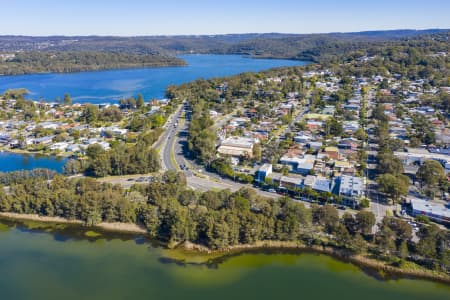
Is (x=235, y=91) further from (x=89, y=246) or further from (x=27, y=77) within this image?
(x=27, y=77)

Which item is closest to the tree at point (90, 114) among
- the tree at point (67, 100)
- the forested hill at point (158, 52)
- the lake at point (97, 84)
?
the tree at point (67, 100)

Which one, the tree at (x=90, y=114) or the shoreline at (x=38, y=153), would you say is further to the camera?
the tree at (x=90, y=114)

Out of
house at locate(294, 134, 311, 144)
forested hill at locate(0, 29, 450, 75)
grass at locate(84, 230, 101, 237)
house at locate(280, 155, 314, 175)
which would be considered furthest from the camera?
forested hill at locate(0, 29, 450, 75)

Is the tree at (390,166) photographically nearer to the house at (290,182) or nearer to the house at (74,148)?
the house at (290,182)

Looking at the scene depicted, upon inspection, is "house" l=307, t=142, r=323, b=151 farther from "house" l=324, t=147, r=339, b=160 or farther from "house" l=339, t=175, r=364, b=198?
"house" l=339, t=175, r=364, b=198

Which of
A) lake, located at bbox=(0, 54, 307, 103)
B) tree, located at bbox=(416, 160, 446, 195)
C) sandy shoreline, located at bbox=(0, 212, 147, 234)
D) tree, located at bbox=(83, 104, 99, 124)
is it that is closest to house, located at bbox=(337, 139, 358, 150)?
tree, located at bbox=(416, 160, 446, 195)
